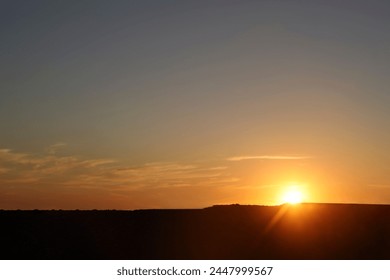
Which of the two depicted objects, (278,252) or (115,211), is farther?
(115,211)

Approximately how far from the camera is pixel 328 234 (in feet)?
119

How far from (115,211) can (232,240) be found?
6945 millimetres

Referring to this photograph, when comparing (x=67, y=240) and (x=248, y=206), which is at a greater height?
(x=248, y=206)

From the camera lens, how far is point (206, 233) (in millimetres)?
36688

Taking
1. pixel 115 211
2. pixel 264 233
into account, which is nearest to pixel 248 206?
pixel 264 233

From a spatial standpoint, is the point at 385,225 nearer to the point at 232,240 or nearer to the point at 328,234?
the point at 328,234

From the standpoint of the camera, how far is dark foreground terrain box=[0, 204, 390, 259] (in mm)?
34938

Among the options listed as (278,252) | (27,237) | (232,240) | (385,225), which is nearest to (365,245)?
(385,225)

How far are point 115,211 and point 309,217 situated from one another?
1099 cm

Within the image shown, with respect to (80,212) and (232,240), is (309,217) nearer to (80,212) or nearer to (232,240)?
(232,240)

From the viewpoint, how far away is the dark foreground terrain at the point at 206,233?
34.9 m
